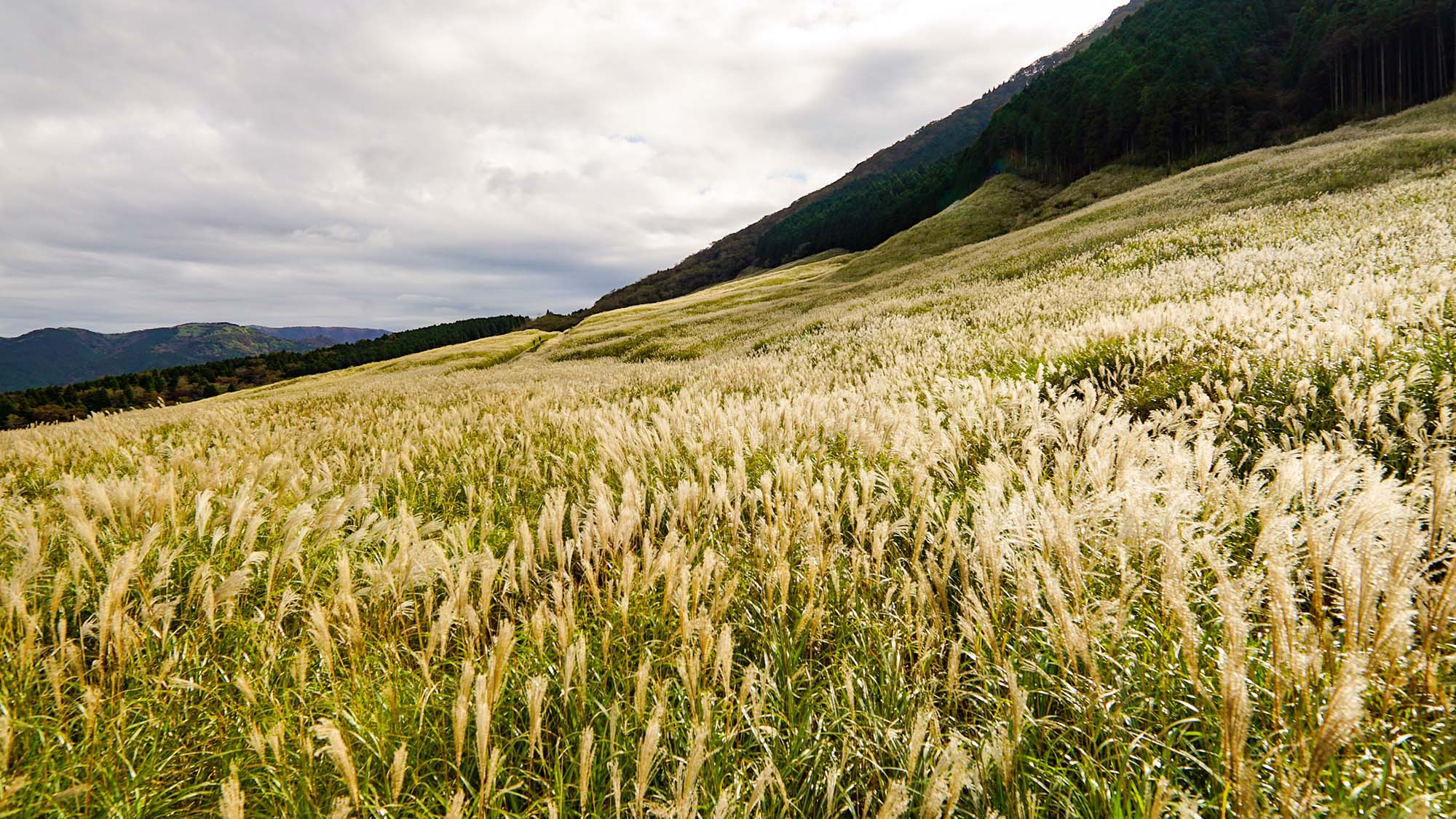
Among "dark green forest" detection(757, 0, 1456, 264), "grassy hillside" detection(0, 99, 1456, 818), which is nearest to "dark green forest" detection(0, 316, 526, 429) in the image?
"grassy hillside" detection(0, 99, 1456, 818)

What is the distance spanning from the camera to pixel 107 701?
178 centimetres

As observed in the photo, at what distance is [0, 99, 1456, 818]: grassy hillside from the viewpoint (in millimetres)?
1449

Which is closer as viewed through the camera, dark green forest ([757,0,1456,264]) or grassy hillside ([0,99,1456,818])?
grassy hillside ([0,99,1456,818])

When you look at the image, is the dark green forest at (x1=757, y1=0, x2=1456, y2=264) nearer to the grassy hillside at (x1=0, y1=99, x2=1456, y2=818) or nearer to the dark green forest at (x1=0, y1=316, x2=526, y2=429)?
the grassy hillside at (x1=0, y1=99, x2=1456, y2=818)

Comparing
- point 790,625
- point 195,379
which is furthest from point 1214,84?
point 195,379

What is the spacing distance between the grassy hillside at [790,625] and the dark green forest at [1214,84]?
93.5m

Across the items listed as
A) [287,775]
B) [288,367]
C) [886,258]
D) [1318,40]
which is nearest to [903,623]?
[287,775]

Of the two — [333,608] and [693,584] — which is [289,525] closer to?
[333,608]

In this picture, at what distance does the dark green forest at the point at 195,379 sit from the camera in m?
97.8

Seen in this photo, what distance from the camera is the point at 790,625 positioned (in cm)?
231

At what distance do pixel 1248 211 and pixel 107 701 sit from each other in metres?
32.5

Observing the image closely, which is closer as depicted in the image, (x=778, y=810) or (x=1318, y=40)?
Result: (x=778, y=810)

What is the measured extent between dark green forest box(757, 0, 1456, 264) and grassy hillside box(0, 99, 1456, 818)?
93.5 m

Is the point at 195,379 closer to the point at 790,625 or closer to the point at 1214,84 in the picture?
the point at 790,625
